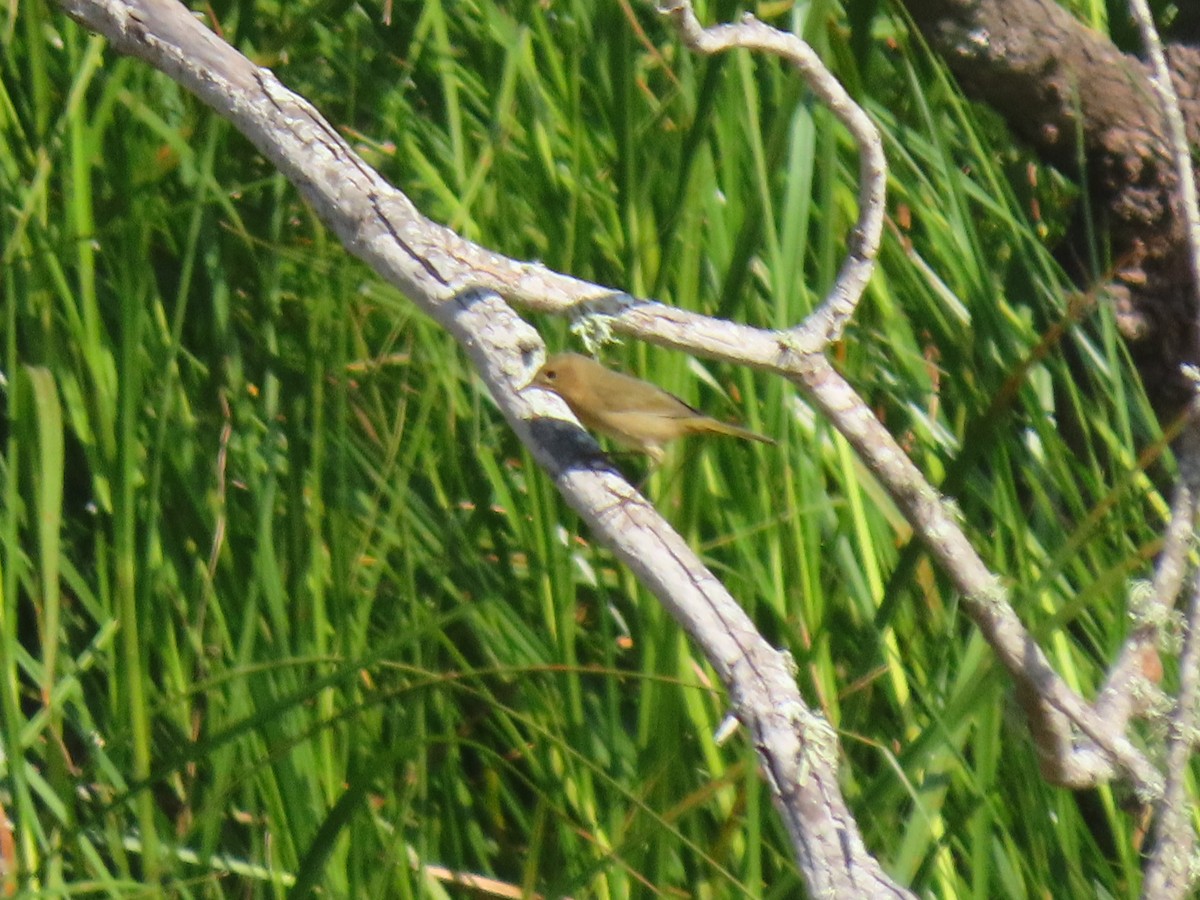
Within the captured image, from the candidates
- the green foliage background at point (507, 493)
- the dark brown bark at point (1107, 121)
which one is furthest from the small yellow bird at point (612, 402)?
the dark brown bark at point (1107, 121)

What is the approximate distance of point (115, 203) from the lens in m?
1.95

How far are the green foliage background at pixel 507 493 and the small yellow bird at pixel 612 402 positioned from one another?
0.07 meters

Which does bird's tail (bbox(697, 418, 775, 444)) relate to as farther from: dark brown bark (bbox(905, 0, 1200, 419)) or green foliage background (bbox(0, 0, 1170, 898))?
dark brown bark (bbox(905, 0, 1200, 419))

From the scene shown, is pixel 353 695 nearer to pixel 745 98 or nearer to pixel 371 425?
pixel 371 425

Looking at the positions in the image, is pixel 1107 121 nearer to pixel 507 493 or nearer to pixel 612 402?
pixel 612 402

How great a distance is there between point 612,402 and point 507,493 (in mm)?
292

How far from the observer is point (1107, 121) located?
1.99 meters

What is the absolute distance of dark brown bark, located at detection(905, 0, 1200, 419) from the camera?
1945mm

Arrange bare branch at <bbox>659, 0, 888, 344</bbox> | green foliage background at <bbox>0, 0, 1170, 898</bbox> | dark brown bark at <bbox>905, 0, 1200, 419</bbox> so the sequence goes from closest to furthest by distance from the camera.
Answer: bare branch at <bbox>659, 0, 888, 344</bbox> → green foliage background at <bbox>0, 0, 1170, 898</bbox> → dark brown bark at <bbox>905, 0, 1200, 419</bbox>

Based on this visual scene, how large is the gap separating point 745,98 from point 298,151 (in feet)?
1.81

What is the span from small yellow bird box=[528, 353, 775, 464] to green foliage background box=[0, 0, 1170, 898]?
0.07 metres

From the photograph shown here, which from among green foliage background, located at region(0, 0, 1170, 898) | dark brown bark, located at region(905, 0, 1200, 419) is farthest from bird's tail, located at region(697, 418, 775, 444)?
dark brown bark, located at region(905, 0, 1200, 419)

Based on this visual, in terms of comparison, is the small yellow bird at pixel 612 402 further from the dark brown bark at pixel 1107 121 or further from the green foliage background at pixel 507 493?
the dark brown bark at pixel 1107 121

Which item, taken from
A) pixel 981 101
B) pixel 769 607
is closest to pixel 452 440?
pixel 769 607
